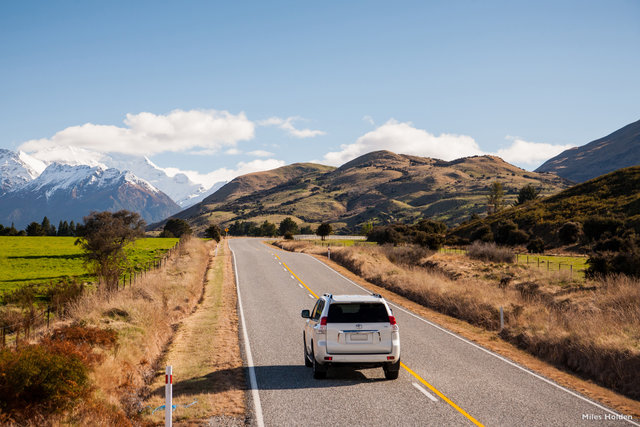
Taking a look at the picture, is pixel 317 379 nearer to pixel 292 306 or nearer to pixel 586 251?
pixel 292 306

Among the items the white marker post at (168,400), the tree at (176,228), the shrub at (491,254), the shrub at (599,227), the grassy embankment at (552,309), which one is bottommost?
the grassy embankment at (552,309)

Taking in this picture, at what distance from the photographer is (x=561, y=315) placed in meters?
17.3

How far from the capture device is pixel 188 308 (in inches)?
871

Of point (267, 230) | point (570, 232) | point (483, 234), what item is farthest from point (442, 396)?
point (267, 230)

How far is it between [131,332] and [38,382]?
21.0 feet

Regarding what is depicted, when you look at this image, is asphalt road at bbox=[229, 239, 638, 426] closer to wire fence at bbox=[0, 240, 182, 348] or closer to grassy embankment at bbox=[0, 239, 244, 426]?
grassy embankment at bbox=[0, 239, 244, 426]

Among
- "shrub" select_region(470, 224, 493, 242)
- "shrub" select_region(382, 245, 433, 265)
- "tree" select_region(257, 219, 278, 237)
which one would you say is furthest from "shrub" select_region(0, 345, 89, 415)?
"tree" select_region(257, 219, 278, 237)

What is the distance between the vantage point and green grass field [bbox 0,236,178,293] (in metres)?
43.9

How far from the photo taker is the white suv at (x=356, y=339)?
10.6m

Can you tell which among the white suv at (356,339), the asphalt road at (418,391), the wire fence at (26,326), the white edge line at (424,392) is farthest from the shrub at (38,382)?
the white edge line at (424,392)

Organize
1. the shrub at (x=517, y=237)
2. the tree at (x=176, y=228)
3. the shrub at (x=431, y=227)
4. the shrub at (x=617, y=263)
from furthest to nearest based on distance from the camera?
the tree at (x=176, y=228) < the shrub at (x=431, y=227) < the shrub at (x=517, y=237) < the shrub at (x=617, y=263)

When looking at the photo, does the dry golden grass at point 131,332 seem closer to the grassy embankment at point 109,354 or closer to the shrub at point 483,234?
the grassy embankment at point 109,354

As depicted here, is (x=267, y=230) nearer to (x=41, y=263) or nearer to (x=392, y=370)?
(x=41, y=263)

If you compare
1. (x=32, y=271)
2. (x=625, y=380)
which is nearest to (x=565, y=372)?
(x=625, y=380)
